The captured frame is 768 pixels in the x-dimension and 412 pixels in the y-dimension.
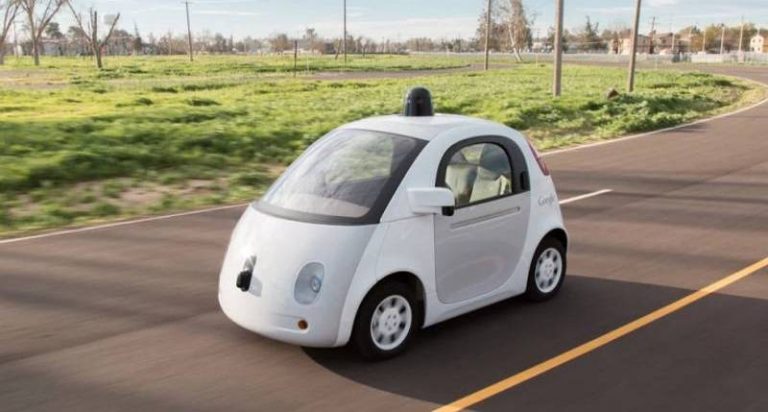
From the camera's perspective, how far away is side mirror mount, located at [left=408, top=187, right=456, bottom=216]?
500 cm

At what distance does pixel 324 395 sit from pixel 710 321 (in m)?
3.20

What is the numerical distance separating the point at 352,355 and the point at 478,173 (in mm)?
1682

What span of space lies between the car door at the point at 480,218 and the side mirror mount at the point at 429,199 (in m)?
0.18

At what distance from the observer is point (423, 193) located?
5016 mm

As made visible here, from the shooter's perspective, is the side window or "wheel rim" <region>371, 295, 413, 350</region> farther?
the side window

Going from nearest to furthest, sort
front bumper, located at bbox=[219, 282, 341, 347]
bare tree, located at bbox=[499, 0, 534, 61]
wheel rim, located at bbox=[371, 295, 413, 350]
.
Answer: front bumper, located at bbox=[219, 282, 341, 347], wheel rim, located at bbox=[371, 295, 413, 350], bare tree, located at bbox=[499, 0, 534, 61]

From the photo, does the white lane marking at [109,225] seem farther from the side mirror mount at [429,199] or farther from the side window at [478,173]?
the side mirror mount at [429,199]

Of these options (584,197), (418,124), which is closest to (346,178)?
(418,124)

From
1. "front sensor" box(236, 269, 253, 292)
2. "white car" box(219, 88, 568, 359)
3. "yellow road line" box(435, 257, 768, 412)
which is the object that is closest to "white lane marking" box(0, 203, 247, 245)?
"white car" box(219, 88, 568, 359)

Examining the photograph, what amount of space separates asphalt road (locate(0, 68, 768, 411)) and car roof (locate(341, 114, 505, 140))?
1473 millimetres

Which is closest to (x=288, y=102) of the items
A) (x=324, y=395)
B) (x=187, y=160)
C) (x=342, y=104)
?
(x=342, y=104)

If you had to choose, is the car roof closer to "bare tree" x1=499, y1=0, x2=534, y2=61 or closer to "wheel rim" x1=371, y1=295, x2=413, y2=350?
"wheel rim" x1=371, y1=295, x2=413, y2=350

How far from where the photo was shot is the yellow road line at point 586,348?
14.9 ft

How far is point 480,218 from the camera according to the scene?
5551mm
